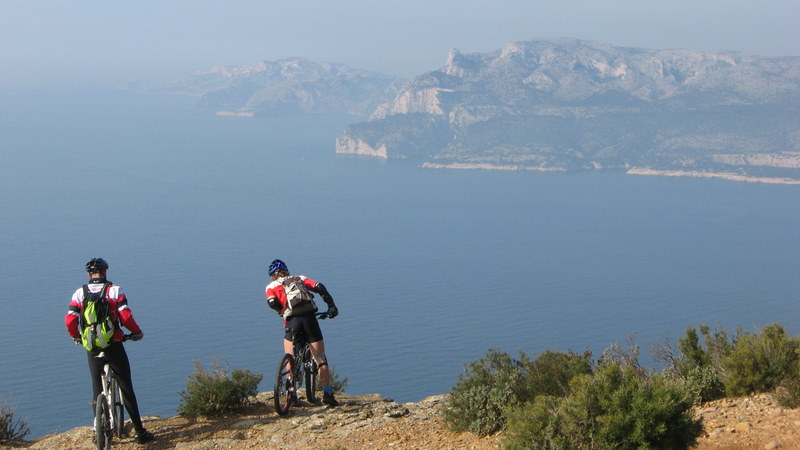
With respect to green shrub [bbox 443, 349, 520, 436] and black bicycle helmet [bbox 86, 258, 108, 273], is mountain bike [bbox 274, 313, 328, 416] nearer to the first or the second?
green shrub [bbox 443, 349, 520, 436]

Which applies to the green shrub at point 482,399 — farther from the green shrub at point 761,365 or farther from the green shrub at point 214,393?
the green shrub at point 214,393

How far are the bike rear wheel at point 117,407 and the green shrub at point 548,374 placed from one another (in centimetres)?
336

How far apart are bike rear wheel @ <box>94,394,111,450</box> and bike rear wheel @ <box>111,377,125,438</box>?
0.08 m

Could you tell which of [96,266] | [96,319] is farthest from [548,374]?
[96,266]

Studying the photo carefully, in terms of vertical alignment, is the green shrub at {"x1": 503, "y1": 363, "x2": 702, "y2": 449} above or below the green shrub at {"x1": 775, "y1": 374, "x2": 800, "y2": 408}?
above

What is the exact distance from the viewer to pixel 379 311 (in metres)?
67.6

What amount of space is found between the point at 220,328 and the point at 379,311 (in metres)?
14.3

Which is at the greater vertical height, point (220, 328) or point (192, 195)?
point (192, 195)

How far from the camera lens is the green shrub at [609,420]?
4613 mm

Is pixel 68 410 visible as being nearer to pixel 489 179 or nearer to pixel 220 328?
pixel 220 328

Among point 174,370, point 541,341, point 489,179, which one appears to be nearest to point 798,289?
point 541,341

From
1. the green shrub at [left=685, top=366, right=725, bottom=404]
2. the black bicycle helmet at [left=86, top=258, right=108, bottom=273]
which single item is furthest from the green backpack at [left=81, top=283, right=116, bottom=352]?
the green shrub at [left=685, top=366, right=725, bottom=404]

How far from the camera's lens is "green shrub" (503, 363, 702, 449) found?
15.1ft

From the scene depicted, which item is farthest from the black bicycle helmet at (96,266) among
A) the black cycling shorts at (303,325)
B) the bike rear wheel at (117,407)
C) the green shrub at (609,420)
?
the green shrub at (609,420)
